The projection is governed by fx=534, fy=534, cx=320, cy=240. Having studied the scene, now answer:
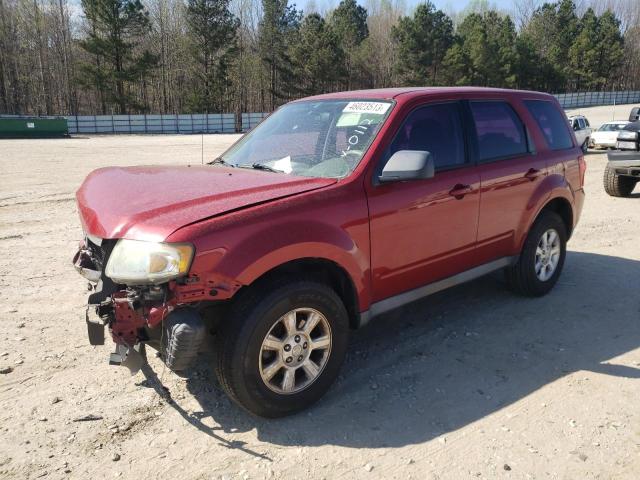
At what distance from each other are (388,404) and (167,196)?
1839 millimetres

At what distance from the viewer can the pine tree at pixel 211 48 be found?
159 ft

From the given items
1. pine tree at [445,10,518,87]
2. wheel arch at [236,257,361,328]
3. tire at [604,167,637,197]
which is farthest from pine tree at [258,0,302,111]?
wheel arch at [236,257,361,328]

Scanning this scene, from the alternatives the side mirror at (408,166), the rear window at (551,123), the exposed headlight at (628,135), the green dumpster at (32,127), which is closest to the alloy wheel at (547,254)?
the rear window at (551,123)

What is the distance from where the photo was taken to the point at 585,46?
74.6m

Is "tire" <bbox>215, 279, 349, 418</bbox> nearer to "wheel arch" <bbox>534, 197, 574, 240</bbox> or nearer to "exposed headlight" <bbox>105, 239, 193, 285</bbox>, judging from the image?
"exposed headlight" <bbox>105, 239, 193, 285</bbox>

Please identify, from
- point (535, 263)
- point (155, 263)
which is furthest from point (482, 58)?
point (155, 263)

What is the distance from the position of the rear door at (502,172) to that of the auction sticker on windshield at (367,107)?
901 millimetres

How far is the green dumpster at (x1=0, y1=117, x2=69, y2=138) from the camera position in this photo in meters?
32.3

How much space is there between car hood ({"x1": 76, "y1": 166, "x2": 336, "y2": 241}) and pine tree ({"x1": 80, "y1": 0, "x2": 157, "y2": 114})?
48.1 m

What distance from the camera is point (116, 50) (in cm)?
4672

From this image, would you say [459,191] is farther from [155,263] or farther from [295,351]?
[155,263]

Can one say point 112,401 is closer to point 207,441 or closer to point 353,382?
point 207,441

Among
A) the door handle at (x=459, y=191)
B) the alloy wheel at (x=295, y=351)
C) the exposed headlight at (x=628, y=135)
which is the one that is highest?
the exposed headlight at (x=628, y=135)

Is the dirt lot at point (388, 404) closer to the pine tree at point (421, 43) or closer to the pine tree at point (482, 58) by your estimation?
the pine tree at point (421, 43)
